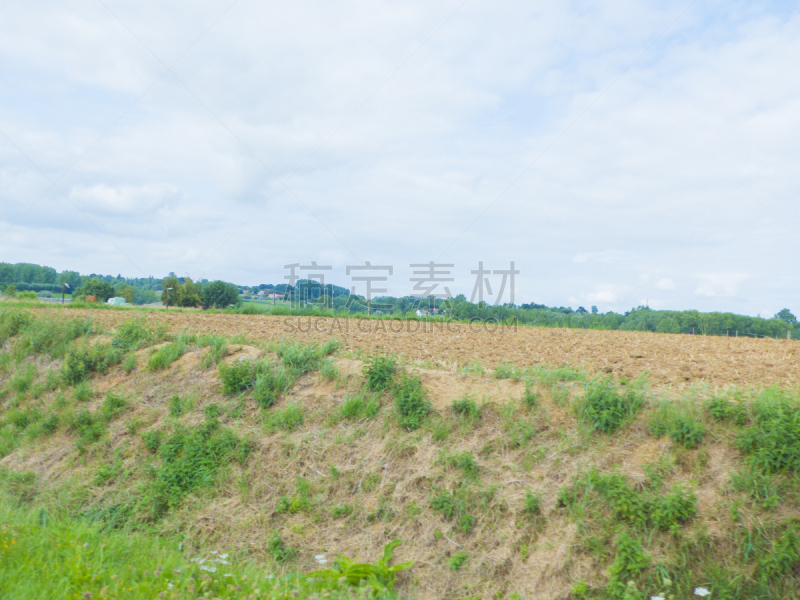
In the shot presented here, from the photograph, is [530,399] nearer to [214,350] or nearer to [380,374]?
[380,374]

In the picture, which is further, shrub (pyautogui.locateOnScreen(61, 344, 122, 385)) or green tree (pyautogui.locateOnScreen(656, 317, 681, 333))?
green tree (pyautogui.locateOnScreen(656, 317, 681, 333))

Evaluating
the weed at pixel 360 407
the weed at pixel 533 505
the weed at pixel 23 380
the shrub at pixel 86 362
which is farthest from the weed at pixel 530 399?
the weed at pixel 23 380

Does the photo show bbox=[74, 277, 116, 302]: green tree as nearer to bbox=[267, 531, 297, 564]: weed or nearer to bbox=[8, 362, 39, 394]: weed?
bbox=[8, 362, 39, 394]: weed

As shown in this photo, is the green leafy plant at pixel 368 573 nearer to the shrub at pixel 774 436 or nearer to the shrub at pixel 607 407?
the shrub at pixel 607 407

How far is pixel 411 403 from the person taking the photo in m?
7.36

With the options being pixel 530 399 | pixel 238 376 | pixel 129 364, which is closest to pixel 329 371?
pixel 238 376

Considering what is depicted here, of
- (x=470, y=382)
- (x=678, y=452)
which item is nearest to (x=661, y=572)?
(x=678, y=452)

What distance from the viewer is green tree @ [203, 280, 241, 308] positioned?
3416cm

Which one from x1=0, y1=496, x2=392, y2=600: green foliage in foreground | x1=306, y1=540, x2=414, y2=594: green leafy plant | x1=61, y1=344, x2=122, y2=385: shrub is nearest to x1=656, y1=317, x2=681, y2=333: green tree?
x1=306, y1=540, x2=414, y2=594: green leafy plant

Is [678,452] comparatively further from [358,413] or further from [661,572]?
[358,413]

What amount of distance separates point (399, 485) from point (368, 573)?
145 cm

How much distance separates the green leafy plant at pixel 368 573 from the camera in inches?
193

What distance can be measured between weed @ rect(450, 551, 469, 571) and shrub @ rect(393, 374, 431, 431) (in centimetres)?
198

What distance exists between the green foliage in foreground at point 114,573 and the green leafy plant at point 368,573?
0.05 metres
